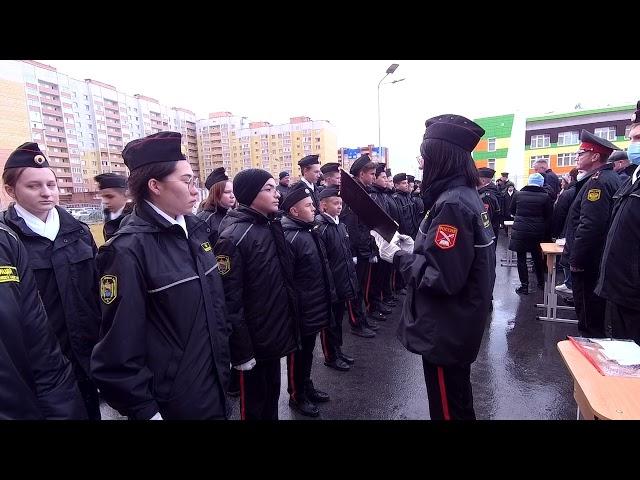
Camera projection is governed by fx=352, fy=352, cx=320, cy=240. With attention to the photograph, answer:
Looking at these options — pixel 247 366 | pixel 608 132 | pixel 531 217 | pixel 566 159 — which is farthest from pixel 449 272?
pixel 608 132

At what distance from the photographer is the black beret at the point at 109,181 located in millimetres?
3641

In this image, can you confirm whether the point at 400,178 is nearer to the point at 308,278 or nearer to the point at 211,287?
the point at 308,278

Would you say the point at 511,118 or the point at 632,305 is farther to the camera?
the point at 511,118

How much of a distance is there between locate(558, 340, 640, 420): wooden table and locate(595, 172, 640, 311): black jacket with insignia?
106 cm

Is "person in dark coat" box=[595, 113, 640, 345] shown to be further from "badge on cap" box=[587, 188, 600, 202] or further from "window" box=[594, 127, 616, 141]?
"window" box=[594, 127, 616, 141]

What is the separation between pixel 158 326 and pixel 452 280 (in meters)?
1.46

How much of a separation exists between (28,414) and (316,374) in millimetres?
2893

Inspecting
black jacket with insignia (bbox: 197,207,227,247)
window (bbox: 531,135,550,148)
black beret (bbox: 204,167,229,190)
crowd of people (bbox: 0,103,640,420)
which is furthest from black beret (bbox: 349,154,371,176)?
window (bbox: 531,135,550,148)

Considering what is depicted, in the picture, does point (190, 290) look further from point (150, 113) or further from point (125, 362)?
point (150, 113)

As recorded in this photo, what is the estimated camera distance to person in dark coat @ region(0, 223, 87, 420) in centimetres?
117

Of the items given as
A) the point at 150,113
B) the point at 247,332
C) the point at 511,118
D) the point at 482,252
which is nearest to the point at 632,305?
the point at 482,252

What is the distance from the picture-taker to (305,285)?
2.99m

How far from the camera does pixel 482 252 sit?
1962 millimetres
